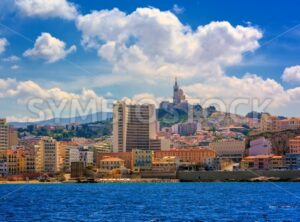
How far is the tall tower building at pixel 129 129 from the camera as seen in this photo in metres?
192

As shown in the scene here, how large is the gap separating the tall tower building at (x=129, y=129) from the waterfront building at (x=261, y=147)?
32.7 meters

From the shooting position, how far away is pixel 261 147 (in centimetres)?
17138

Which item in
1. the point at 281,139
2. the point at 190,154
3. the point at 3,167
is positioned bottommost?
the point at 3,167

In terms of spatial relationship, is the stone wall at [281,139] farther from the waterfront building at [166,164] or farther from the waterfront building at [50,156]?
the waterfront building at [50,156]

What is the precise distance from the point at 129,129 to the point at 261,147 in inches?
1586

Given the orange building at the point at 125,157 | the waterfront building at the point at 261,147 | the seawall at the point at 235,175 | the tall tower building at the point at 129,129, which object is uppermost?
the tall tower building at the point at 129,129

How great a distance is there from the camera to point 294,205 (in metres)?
62.8

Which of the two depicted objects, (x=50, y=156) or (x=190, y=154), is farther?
(x=190, y=154)

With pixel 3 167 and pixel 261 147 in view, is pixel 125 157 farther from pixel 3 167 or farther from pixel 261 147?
pixel 261 147

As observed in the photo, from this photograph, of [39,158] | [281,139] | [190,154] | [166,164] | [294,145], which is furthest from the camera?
[190,154]

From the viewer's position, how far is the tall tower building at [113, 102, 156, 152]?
629 ft

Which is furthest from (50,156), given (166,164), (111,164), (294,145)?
(294,145)

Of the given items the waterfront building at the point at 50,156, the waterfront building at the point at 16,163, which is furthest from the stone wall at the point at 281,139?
the waterfront building at the point at 16,163

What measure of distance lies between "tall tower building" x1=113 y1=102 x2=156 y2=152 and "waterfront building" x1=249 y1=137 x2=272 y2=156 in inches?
1289
